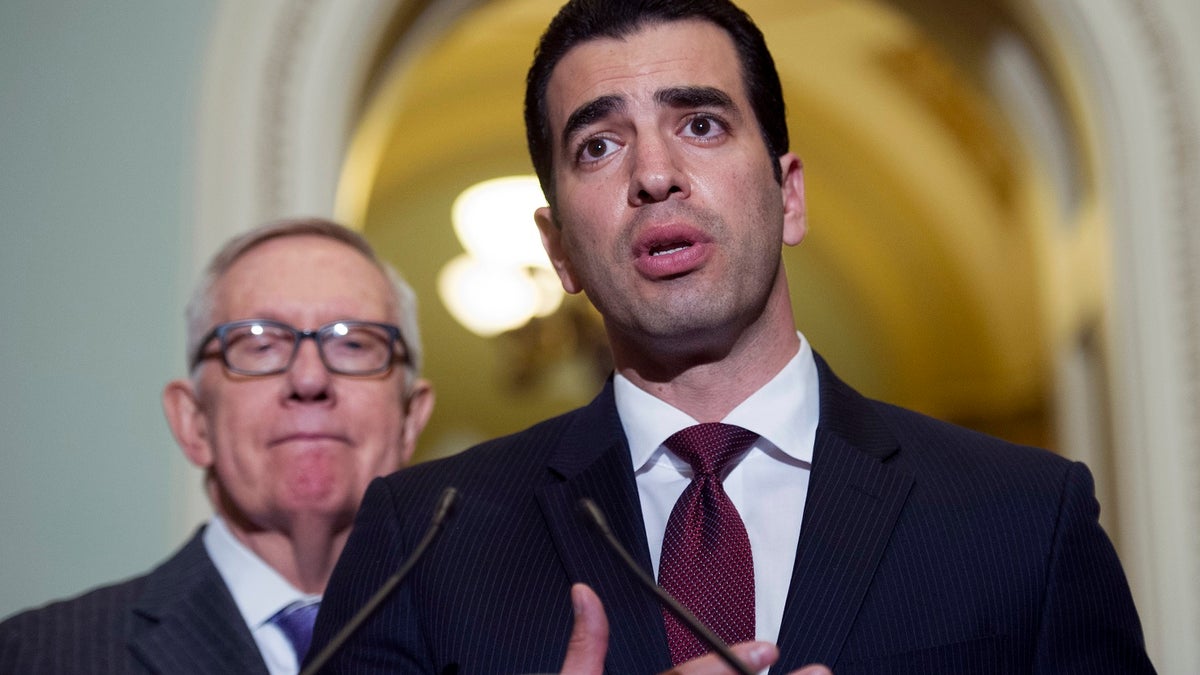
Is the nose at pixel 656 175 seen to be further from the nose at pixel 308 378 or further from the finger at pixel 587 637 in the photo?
the nose at pixel 308 378

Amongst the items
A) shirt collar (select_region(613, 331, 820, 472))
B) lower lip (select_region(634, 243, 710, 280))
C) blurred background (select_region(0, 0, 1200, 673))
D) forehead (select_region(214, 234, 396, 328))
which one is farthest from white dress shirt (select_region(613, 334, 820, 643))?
blurred background (select_region(0, 0, 1200, 673))

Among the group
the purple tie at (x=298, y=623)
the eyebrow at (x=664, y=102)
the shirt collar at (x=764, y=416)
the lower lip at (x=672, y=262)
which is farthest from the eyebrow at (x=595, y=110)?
the purple tie at (x=298, y=623)

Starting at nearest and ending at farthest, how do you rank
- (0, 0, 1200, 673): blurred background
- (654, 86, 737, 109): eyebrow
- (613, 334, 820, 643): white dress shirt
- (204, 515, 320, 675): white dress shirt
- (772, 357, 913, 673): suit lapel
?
(772, 357, 913, 673): suit lapel, (613, 334, 820, 643): white dress shirt, (654, 86, 737, 109): eyebrow, (204, 515, 320, 675): white dress shirt, (0, 0, 1200, 673): blurred background

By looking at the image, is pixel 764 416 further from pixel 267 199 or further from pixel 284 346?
pixel 267 199

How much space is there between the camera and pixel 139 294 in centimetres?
334

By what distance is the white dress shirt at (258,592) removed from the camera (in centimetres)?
212

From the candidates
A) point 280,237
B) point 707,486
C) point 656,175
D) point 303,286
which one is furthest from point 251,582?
point 656,175

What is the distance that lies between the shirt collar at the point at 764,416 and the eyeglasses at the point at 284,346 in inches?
25.3

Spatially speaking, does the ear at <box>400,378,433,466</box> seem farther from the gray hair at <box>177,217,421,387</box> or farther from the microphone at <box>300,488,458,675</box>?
the microphone at <box>300,488,458,675</box>

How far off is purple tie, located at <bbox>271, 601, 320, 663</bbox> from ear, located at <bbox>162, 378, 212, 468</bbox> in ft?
1.03

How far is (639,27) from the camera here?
6.08 ft

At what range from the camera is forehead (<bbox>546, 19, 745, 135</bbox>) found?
5.87 ft

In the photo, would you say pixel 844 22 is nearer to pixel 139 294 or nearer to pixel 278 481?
pixel 139 294

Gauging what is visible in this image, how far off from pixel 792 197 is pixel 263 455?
951mm
